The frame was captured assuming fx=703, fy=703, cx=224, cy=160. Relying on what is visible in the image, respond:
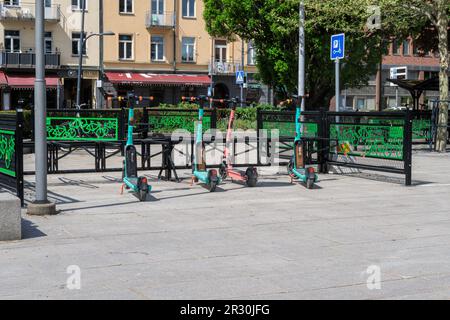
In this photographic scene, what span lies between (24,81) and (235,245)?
134 ft

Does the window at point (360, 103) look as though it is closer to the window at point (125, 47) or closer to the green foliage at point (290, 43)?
the window at point (125, 47)

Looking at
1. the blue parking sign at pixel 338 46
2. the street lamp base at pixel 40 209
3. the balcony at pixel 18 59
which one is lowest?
the street lamp base at pixel 40 209

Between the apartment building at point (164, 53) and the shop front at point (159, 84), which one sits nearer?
the shop front at point (159, 84)

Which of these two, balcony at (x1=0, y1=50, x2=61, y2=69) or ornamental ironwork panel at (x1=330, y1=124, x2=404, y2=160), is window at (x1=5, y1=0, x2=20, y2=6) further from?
ornamental ironwork panel at (x1=330, y1=124, x2=404, y2=160)

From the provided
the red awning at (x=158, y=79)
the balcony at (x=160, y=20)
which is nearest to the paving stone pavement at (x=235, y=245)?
the red awning at (x=158, y=79)

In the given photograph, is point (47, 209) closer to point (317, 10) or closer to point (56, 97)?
point (317, 10)

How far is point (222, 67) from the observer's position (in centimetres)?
5275

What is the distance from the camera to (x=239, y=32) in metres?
30.4

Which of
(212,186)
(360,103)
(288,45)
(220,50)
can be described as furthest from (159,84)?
(212,186)

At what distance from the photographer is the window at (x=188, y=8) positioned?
170ft

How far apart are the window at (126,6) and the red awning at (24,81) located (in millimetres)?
7131

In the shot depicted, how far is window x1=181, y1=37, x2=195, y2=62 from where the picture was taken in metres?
52.1

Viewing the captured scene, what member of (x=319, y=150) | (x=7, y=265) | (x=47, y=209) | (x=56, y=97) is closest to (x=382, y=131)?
(x=319, y=150)

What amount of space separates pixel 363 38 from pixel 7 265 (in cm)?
2532
